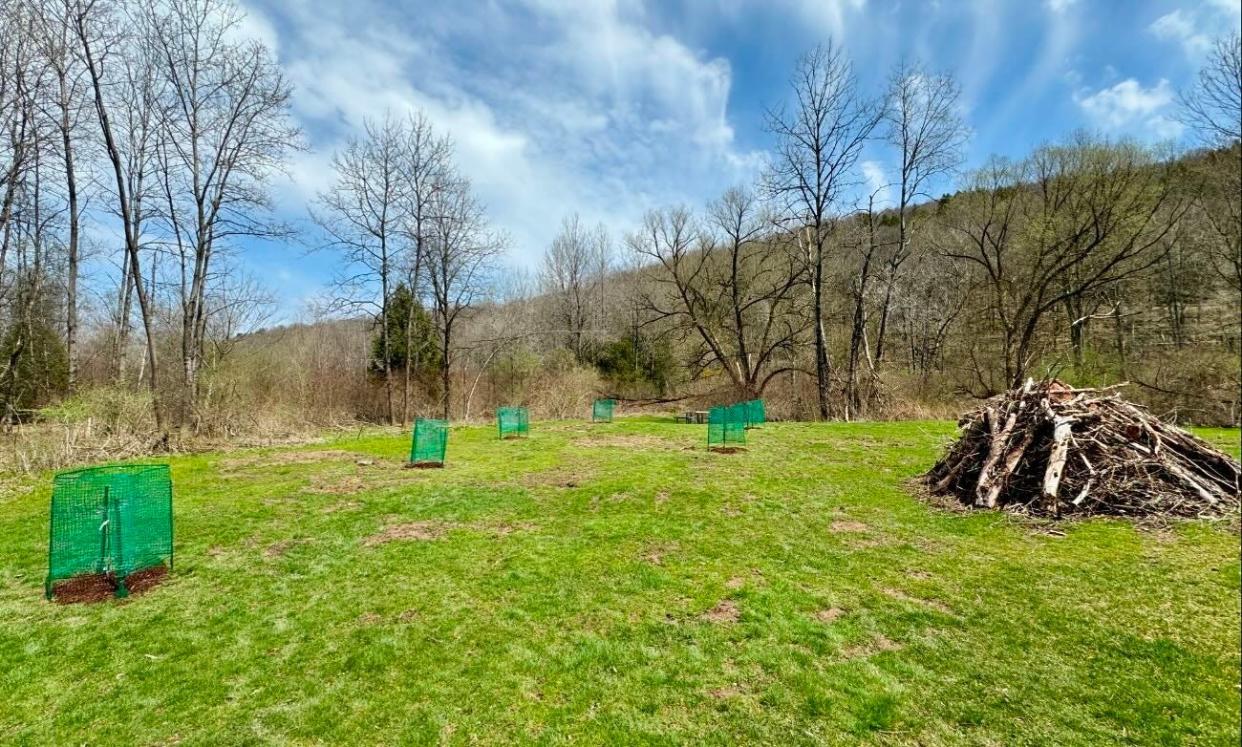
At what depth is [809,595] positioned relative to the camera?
4016mm

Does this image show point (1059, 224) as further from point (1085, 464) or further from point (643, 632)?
point (643, 632)

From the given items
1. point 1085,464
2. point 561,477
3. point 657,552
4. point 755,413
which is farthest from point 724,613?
point 755,413

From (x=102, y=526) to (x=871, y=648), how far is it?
6161 mm

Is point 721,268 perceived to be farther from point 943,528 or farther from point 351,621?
point 351,621

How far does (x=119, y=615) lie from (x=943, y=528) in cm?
754

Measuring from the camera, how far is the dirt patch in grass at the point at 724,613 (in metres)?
3.68

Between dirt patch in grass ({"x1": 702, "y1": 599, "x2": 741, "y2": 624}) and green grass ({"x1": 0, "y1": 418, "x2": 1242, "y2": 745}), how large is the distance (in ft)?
0.06

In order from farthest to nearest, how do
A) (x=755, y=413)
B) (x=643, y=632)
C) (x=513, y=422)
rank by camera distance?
(x=755, y=413)
(x=513, y=422)
(x=643, y=632)

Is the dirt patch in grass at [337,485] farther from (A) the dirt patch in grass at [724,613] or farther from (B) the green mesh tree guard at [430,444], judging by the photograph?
(A) the dirt patch in grass at [724,613]

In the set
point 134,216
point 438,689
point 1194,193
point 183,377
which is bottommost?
point 438,689

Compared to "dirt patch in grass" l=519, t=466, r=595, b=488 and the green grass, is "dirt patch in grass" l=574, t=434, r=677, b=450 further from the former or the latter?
the green grass

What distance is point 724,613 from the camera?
3787 millimetres

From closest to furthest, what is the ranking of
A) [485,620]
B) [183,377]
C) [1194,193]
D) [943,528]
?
[485,620] < [943,528] < [1194,193] < [183,377]

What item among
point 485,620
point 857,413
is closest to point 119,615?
point 485,620
